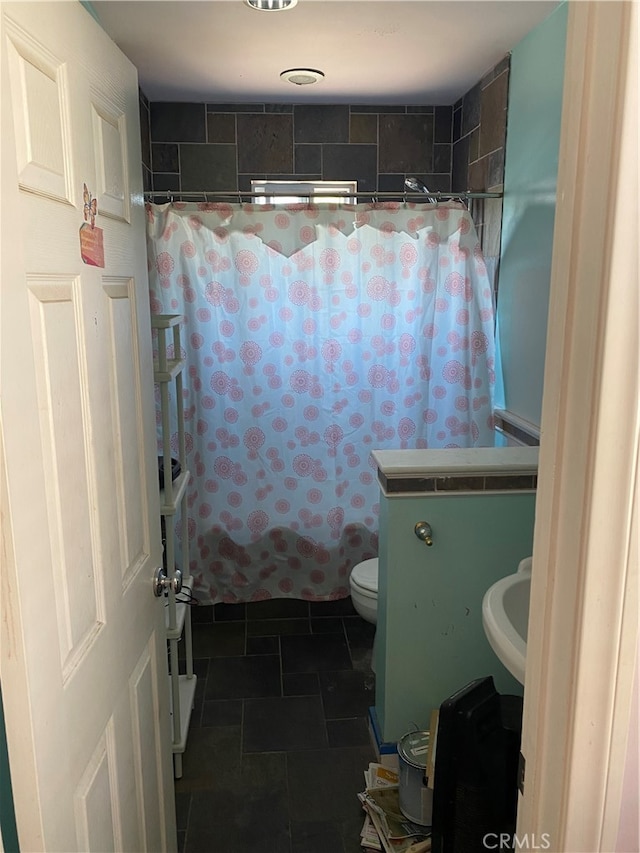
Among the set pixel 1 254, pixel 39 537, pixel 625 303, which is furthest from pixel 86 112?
pixel 625 303

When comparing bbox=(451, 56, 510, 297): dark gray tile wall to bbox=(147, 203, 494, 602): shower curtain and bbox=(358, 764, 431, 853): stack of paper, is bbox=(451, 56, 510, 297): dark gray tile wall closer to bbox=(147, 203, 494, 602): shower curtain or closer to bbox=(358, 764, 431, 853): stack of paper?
bbox=(147, 203, 494, 602): shower curtain

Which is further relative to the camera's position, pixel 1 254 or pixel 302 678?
pixel 302 678

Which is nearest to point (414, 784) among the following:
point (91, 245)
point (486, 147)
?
point (91, 245)

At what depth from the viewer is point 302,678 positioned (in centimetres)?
283

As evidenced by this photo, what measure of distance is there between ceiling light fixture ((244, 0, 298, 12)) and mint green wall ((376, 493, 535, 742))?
5.14ft

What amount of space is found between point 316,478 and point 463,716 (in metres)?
1.68

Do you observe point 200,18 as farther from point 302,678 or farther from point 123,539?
point 302,678

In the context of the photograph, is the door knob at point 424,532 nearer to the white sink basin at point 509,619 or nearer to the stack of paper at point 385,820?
the white sink basin at point 509,619

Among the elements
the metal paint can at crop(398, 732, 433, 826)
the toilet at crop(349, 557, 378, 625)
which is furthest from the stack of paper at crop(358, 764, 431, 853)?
the toilet at crop(349, 557, 378, 625)

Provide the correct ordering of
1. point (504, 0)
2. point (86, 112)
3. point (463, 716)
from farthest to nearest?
→ point (504, 0) < point (463, 716) < point (86, 112)

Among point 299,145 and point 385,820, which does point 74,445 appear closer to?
point 385,820

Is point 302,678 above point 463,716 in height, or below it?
below

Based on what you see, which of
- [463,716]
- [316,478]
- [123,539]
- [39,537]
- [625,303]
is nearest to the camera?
[625,303]

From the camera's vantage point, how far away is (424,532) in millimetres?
2104
